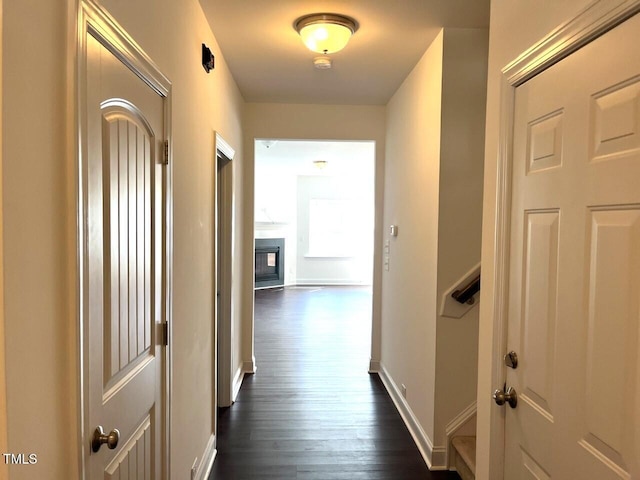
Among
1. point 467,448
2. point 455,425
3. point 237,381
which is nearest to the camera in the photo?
point 467,448

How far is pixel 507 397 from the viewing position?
1570mm

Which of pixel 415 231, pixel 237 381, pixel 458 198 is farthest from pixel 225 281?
pixel 458 198

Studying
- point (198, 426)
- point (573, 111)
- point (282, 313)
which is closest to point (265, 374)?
point (198, 426)

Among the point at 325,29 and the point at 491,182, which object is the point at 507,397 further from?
the point at 325,29

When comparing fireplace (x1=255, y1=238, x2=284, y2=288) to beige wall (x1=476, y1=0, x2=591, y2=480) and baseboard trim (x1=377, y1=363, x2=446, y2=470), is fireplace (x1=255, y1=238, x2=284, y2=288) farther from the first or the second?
beige wall (x1=476, y1=0, x2=591, y2=480)

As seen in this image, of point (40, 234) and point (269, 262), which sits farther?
point (269, 262)

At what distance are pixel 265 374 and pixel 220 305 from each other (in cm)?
117

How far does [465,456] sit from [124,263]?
218 cm

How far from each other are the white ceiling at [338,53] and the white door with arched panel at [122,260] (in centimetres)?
103

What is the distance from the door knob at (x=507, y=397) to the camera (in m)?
1.55

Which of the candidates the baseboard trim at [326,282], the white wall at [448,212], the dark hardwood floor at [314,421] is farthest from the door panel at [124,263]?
the baseboard trim at [326,282]

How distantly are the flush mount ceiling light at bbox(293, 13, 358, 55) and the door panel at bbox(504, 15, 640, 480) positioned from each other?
128 cm

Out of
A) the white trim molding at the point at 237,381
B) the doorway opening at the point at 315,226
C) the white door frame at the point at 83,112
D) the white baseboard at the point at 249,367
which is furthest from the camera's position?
the doorway opening at the point at 315,226

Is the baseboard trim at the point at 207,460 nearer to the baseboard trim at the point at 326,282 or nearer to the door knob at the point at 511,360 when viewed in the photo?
the door knob at the point at 511,360
